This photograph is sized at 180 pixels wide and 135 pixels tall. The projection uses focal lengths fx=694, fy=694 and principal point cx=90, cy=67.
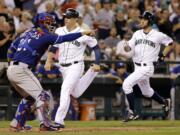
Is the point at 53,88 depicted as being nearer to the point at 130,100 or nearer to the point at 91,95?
the point at 91,95

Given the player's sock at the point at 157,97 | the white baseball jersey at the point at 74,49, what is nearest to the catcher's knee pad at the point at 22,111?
the white baseball jersey at the point at 74,49

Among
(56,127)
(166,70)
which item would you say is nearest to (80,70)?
(56,127)

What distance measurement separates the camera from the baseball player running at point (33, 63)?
455 inches

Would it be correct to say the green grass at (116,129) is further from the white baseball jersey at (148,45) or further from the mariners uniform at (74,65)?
the white baseball jersey at (148,45)

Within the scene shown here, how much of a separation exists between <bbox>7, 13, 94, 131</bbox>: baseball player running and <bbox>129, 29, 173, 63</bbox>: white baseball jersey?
10.2 feet

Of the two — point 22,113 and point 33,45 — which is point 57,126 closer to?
point 22,113

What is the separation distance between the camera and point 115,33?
19.4 m

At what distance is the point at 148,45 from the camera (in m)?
14.4

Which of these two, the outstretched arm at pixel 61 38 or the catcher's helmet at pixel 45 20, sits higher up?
the catcher's helmet at pixel 45 20

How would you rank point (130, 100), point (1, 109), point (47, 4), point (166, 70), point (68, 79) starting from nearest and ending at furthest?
1. point (68, 79)
2. point (130, 100)
3. point (1, 109)
4. point (166, 70)
5. point (47, 4)

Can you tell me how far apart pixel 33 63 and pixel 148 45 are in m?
3.51

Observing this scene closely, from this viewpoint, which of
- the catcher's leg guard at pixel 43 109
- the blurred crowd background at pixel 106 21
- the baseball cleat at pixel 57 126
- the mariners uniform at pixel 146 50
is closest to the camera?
the catcher's leg guard at pixel 43 109

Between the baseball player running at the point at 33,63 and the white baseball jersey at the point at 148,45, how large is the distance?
10.2 ft

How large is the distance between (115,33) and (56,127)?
783 cm
